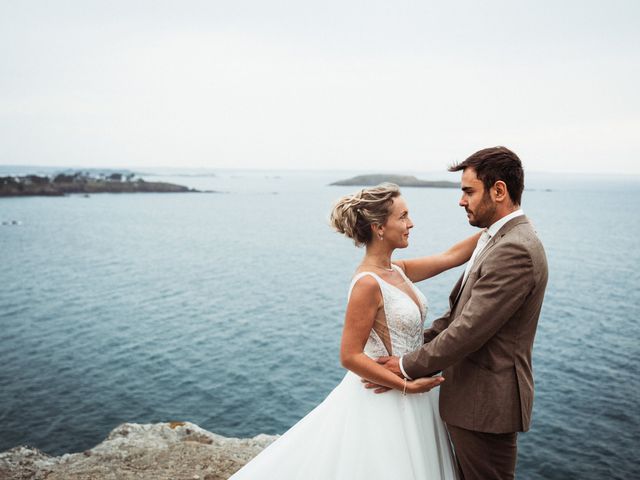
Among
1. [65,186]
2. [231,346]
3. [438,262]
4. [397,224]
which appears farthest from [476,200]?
[65,186]

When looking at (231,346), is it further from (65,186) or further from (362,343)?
(65,186)

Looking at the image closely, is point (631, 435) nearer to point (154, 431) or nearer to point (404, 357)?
point (154, 431)

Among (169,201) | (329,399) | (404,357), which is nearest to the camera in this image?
(404,357)

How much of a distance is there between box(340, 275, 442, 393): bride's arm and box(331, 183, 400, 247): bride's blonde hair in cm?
43

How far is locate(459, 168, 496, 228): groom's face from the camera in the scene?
10.4 ft

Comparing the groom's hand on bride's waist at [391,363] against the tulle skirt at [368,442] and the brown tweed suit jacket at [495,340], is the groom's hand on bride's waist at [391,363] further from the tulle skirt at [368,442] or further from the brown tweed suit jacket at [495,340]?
the tulle skirt at [368,442]

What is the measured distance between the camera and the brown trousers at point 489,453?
3201 millimetres

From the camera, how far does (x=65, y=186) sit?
150875mm

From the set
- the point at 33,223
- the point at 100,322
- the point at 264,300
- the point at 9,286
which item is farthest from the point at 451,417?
the point at 33,223

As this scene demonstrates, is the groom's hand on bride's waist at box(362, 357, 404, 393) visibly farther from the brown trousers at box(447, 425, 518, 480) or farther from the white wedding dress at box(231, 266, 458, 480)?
the brown trousers at box(447, 425, 518, 480)

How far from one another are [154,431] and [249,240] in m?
58.7

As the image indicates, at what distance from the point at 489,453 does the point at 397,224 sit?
1.61m

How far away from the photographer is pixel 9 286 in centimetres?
3609

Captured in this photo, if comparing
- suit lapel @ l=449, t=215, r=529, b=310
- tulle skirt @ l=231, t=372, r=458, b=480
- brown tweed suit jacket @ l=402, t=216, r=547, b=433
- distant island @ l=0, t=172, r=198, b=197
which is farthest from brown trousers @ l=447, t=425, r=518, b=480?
distant island @ l=0, t=172, r=198, b=197
